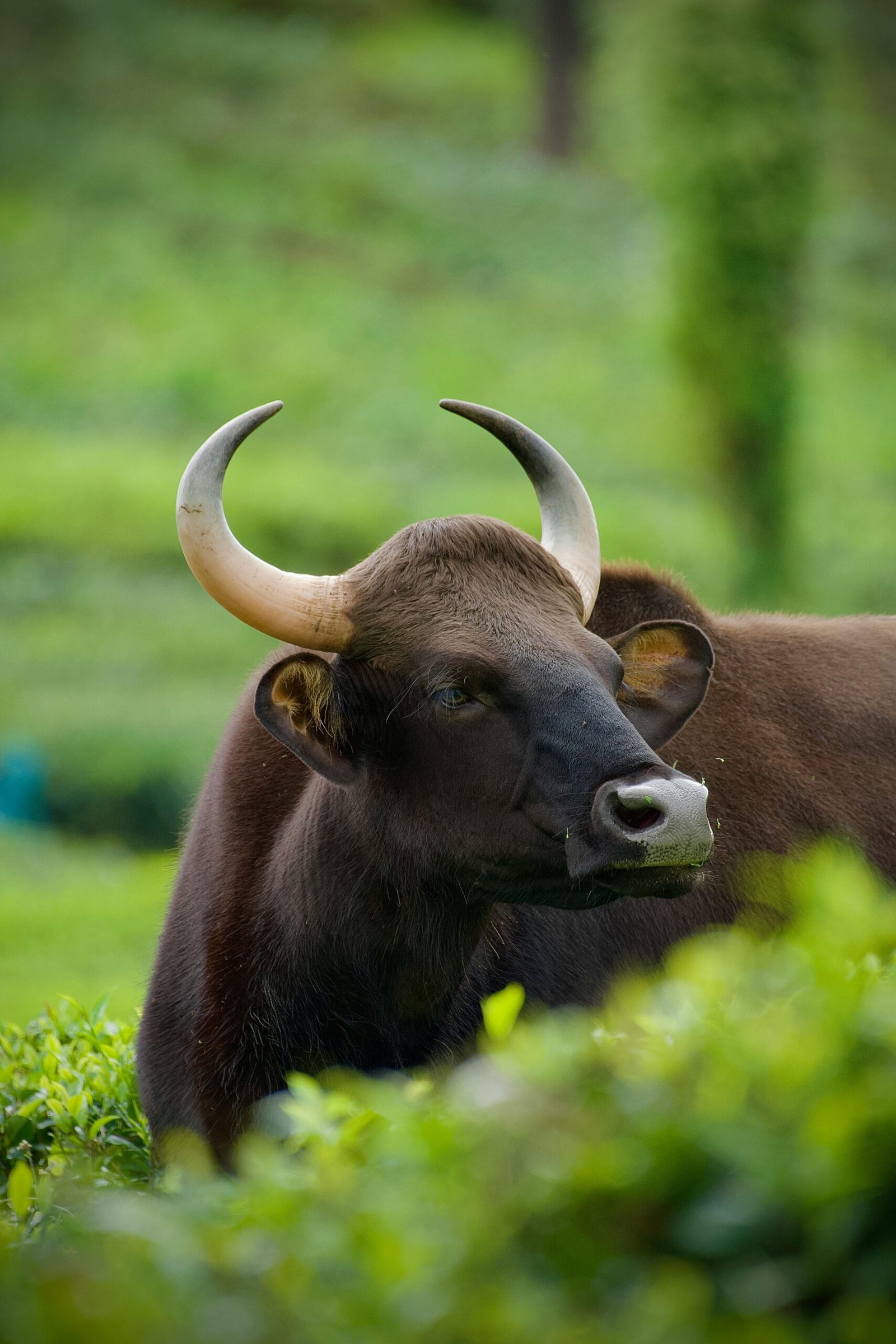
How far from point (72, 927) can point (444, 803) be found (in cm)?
899

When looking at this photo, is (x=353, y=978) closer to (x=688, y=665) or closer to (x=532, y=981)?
(x=532, y=981)

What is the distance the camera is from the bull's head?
393 cm

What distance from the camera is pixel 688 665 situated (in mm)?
4727

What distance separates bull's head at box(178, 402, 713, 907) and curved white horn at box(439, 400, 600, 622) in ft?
1.08

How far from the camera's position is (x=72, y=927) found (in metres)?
12.3

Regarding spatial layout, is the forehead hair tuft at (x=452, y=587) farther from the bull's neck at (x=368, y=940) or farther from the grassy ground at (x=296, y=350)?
A: the grassy ground at (x=296, y=350)

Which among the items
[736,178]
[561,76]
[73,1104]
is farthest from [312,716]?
[561,76]

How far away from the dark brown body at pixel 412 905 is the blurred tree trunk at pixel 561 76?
40.1 meters

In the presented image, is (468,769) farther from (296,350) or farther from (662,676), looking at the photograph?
(296,350)

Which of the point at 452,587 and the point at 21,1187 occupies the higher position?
the point at 452,587

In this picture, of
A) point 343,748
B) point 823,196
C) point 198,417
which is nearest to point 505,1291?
point 343,748

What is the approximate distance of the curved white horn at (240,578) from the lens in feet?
13.9

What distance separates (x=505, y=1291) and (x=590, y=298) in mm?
34672

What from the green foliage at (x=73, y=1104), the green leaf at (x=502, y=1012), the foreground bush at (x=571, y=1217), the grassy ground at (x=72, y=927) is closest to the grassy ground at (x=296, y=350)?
the grassy ground at (x=72, y=927)
